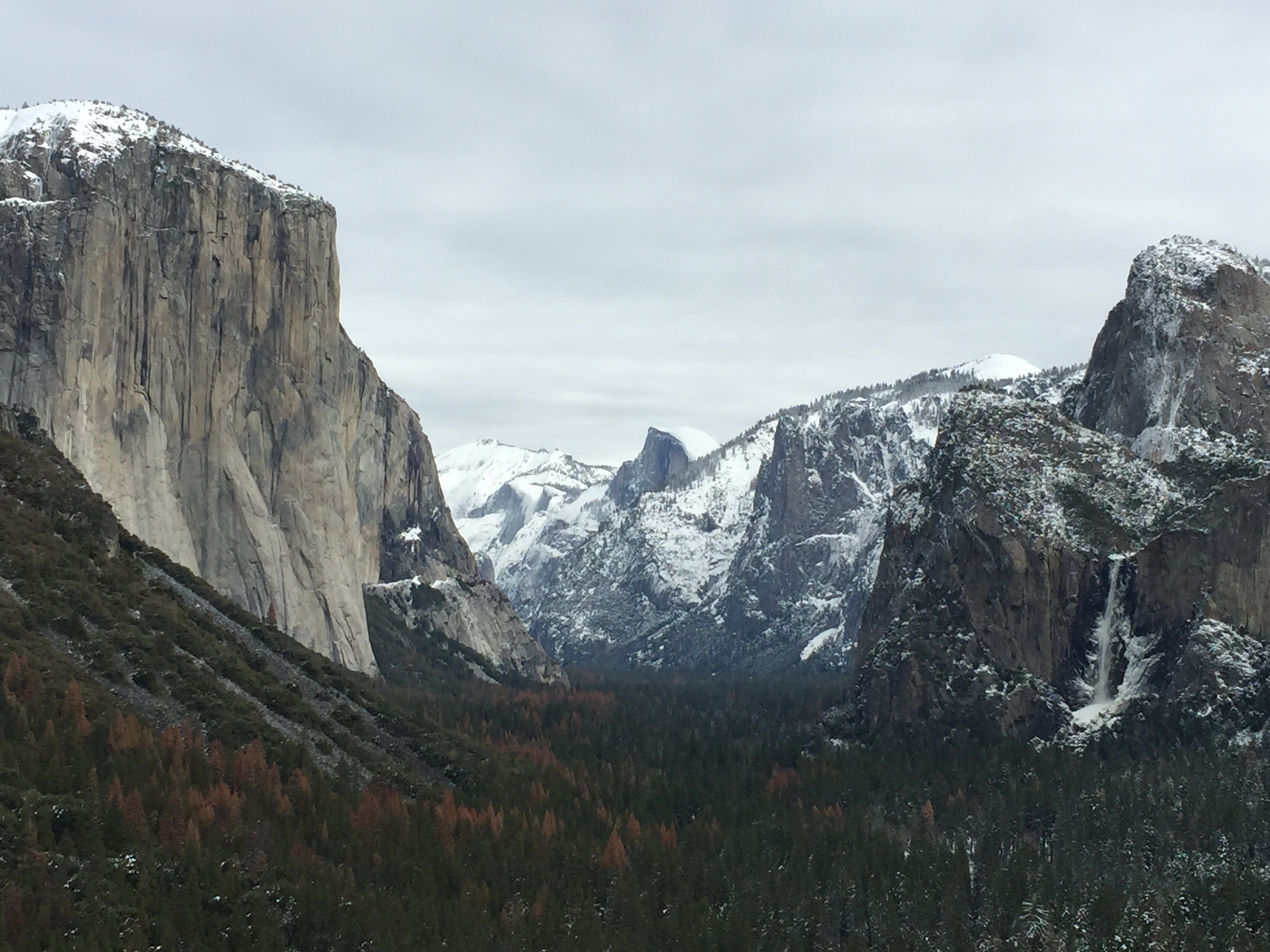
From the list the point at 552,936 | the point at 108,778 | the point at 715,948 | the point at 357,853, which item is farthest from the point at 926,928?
the point at 108,778

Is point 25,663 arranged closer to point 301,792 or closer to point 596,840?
point 301,792

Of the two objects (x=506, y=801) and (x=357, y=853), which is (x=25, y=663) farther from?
(x=506, y=801)

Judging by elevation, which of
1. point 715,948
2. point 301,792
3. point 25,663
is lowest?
point 715,948

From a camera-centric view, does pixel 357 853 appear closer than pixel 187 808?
No

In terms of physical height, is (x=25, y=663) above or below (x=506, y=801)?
above

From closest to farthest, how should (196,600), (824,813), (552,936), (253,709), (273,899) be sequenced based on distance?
(273,899) → (552,936) → (253,709) → (196,600) → (824,813)

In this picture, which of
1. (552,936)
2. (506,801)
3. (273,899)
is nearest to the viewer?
(273,899)

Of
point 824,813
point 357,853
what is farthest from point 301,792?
point 824,813
